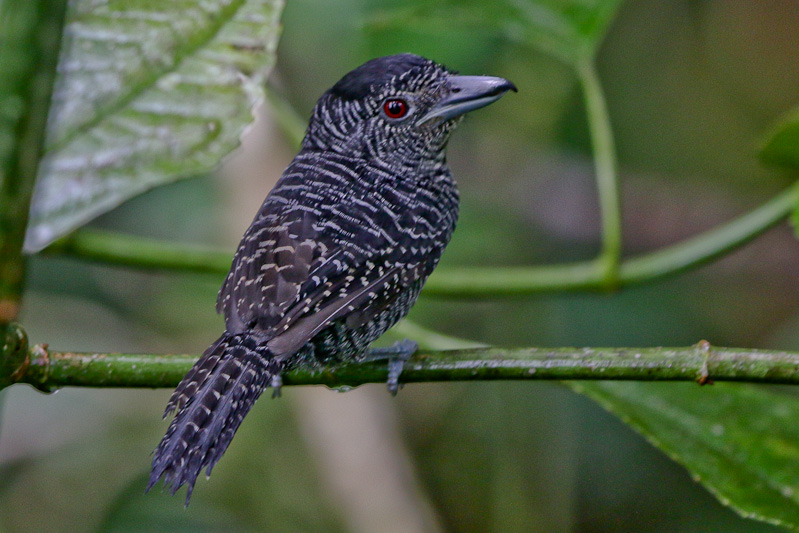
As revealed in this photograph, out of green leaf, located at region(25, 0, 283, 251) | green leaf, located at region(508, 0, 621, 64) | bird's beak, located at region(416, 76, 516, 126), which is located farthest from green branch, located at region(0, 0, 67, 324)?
green leaf, located at region(508, 0, 621, 64)

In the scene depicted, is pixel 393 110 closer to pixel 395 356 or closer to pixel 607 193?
pixel 607 193

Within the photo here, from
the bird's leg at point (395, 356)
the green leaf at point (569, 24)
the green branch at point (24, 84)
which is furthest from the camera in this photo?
the green leaf at point (569, 24)

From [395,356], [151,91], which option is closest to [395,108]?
[395,356]

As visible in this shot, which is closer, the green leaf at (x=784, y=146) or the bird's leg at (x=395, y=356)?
Result: the bird's leg at (x=395, y=356)

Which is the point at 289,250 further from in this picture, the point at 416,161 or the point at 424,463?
the point at 424,463

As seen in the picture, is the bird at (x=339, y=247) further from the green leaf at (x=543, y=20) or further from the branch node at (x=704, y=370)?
the branch node at (x=704, y=370)

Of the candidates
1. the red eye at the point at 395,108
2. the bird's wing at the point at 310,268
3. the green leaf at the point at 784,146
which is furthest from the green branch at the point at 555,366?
the red eye at the point at 395,108
